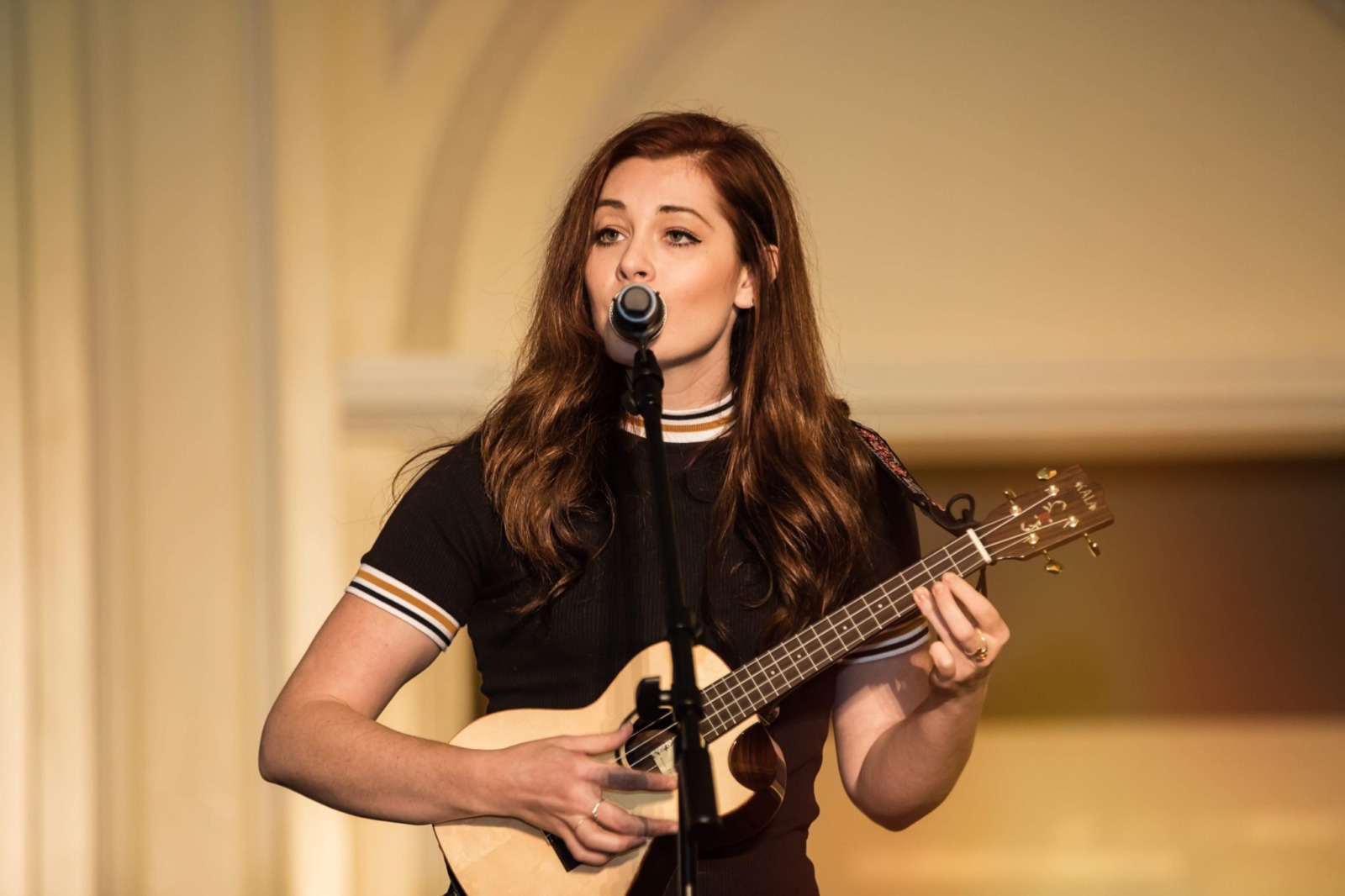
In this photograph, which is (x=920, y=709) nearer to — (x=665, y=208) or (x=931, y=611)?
(x=931, y=611)

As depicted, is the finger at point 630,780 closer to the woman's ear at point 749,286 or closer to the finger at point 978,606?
the finger at point 978,606

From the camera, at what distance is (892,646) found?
2051mm

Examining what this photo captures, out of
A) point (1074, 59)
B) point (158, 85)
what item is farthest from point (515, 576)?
point (1074, 59)

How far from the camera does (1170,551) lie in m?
3.63

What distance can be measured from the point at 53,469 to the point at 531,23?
1760mm

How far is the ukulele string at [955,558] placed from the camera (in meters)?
1.86

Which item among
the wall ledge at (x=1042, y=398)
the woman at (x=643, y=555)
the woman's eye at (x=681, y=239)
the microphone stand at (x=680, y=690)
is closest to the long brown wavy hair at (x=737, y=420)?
the woman at (x=643, y=555)

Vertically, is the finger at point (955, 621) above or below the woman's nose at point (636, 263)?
below

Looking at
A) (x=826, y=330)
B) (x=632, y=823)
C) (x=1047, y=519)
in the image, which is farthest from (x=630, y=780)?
(x=826, y=330)

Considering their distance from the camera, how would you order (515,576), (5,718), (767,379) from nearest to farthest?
(515,576)
(767,379)
(5,718)

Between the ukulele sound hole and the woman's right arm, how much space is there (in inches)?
3.6

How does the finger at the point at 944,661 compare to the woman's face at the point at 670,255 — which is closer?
the finger at the point at 944,661

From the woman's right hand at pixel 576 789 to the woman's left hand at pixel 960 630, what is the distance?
0.43m

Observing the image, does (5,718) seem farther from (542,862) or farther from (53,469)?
(542,862)
